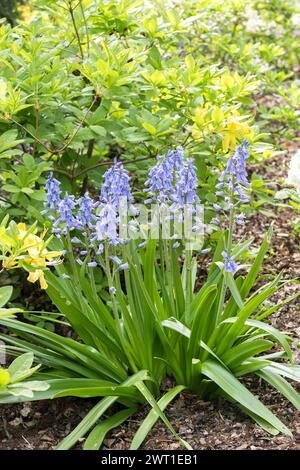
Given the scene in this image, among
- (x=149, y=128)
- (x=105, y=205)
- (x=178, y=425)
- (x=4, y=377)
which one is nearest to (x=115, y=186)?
(x=105, y=205)

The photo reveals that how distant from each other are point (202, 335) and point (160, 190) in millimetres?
700

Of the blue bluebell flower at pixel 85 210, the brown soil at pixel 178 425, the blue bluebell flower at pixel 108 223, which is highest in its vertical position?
the blue bluebell flower at pixel 85 210

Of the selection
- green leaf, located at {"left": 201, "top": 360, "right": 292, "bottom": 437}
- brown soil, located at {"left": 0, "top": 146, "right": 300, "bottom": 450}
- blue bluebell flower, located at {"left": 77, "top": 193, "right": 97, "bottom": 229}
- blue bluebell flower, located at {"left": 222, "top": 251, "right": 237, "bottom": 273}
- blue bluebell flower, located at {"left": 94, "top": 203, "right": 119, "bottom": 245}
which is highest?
blue bluebell flower, located at {"left": 77, "top": 193, "right": 97, "bottom": 229}

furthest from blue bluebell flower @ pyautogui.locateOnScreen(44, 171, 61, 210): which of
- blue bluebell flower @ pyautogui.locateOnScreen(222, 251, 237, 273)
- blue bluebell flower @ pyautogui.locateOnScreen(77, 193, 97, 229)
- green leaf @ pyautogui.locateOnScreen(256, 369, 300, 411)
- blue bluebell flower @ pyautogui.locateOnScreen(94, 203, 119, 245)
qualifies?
green leaf @ pyautogui.locateOnScreen(256, 369, 300, 411)

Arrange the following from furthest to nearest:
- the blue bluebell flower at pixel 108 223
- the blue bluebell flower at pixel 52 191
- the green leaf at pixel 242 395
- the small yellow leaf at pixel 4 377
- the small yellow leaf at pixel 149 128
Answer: the small yellow leaf at pixel 149 128, the blue bluebell flower at pixel 52 191, the green leaf at pixel 242 395, the blue bluebell flower at pixel 108 223, the small yellow leaf at pixel 4 377

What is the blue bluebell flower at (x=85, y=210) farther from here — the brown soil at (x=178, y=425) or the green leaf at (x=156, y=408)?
the brown soil at (x=178, y=425)

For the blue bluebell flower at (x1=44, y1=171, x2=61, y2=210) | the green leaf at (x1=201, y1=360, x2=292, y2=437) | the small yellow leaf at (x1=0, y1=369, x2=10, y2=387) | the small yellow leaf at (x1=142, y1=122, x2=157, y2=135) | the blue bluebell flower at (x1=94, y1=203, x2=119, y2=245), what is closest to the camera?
the small yellow leaf at (x1=0, y1=369, x2=10, y2=387)

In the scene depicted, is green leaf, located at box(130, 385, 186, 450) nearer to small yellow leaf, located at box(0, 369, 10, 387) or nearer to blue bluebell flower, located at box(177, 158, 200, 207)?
small yellow leaf, located at box(0, 369, 10, 387)

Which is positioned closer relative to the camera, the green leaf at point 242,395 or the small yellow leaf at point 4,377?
the small yellow leaf at point 4,377

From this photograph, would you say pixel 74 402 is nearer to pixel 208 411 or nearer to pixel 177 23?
pixel 208 411

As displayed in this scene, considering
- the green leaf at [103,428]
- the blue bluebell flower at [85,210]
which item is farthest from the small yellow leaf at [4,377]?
the blue bluebell flower at [85,210]

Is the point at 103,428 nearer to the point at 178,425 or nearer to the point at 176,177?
the point at 178,425
